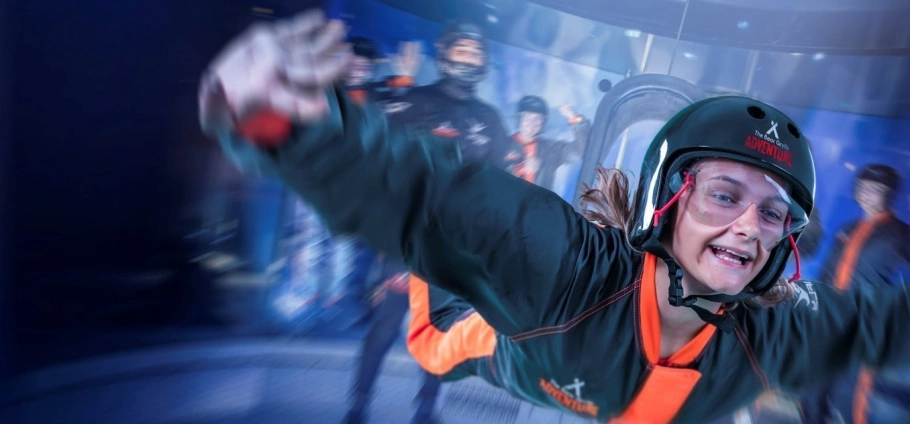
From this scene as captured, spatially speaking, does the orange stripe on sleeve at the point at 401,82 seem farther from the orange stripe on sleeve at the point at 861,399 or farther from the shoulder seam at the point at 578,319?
the orange stripe on sleeve at the point at 861,399

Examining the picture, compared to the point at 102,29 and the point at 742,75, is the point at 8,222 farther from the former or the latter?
the point at 742,75

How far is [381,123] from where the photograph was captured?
1.09m

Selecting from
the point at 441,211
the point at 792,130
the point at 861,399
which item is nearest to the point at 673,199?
the point at 792,130

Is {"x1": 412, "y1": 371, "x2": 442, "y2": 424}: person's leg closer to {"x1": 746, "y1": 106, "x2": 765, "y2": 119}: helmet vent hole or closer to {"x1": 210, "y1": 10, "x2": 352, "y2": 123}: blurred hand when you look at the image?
{"x1": 746, "y1": 106, "x2": 765, "y2": 119}: helmet vent hole

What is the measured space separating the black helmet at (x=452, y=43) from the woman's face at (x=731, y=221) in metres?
1.29

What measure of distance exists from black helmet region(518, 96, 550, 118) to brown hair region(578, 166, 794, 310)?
832mm

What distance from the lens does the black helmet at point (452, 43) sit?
2.51 metres

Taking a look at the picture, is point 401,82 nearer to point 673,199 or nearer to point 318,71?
point 673,199

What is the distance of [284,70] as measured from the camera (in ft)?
2.90

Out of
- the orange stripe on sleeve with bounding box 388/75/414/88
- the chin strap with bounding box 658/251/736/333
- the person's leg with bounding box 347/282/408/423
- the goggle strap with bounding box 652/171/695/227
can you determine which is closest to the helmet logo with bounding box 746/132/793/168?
the goggle strap with bounding box 652/171/695/227

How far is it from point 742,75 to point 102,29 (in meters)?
2.75

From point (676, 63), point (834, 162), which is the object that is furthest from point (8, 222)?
point (834, 162)

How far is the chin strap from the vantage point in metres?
1.50

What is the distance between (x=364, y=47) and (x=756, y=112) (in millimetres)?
1523
